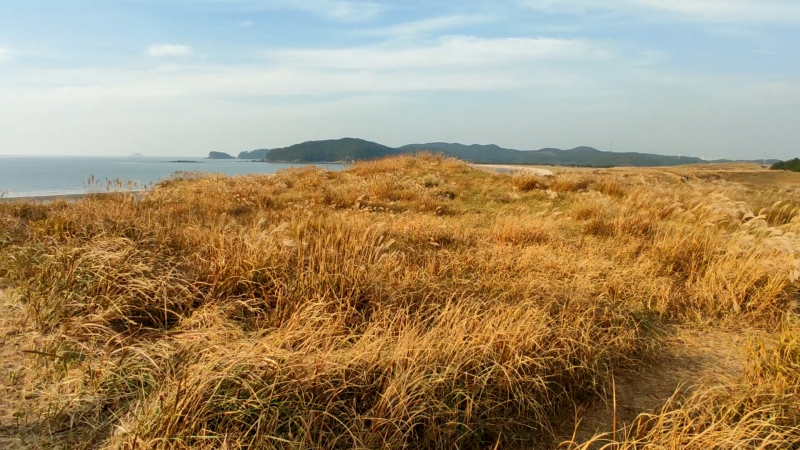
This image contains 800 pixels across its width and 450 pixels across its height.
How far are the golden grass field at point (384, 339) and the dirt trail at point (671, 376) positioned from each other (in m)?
0.02

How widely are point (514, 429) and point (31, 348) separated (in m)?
3.21

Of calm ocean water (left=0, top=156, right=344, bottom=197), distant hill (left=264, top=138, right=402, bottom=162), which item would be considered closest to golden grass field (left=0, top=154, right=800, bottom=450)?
calm ocean water (left=0, top=156, right=344, bottom=197)

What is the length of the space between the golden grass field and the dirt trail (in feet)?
0.07

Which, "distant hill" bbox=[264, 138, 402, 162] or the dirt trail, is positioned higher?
"distant hill" bbox=[264, 138, 402, 162]

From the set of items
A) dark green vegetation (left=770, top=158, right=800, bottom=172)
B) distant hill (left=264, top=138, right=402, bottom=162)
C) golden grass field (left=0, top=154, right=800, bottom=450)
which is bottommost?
golden grass field (left=0, top=154, right=800, bottom=450)

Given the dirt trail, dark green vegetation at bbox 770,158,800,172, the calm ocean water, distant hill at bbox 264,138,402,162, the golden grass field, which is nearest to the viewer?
the golden grass field

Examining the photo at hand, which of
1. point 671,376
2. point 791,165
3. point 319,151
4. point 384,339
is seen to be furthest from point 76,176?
point 319,151

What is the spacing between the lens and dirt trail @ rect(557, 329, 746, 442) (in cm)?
274

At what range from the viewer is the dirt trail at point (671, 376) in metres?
2.74

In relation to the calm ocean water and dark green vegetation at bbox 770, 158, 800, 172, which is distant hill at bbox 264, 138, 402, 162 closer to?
the calm ocean water

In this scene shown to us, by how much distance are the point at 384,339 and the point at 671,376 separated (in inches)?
88.5

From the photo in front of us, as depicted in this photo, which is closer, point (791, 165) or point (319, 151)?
point (791, 165)

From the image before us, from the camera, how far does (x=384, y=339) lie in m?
2.89

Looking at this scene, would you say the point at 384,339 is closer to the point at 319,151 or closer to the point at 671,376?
the point at 671,376
